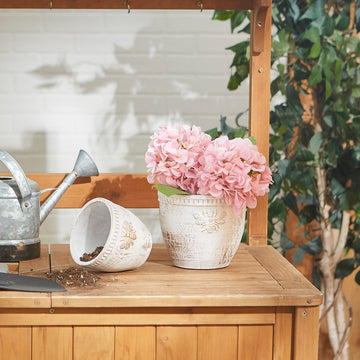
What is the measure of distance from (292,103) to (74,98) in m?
0.90

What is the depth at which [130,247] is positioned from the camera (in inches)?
46.8

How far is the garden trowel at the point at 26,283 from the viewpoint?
3.52 feet

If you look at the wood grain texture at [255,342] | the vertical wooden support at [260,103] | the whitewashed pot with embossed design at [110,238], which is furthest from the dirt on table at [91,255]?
the vertical wooden support at [260,103]

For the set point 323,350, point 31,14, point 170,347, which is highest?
point 31,14

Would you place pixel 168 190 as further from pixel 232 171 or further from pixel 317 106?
pixel 317 106

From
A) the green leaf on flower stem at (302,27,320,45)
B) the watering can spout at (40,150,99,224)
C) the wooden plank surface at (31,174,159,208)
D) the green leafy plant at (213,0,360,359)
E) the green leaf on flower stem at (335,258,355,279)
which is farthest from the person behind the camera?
the green leaf on flower stem at (335,258,355,279)

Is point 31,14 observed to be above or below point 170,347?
above

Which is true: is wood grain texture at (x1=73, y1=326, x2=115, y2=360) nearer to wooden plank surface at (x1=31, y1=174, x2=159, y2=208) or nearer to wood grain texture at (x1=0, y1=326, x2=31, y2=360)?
wood grain texture at (x1=0, y1=326, x2=31, y2=360)

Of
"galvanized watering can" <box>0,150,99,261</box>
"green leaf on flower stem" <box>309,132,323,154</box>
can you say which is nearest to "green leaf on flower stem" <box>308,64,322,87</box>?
"green leaf on flower stem" <box>309,132,323,154</box>

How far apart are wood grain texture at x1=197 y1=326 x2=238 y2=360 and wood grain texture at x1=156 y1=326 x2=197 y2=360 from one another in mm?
14

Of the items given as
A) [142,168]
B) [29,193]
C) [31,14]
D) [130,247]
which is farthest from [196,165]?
[31,14]

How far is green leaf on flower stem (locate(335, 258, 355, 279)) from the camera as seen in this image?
1943 millimetres

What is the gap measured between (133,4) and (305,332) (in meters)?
0.94

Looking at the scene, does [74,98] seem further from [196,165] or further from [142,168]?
[196,165]
